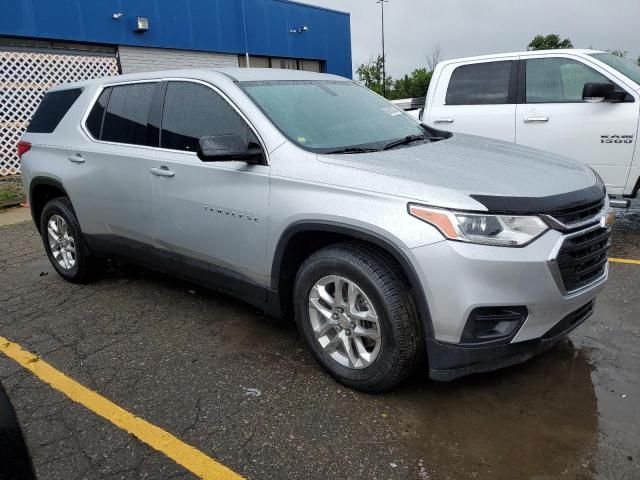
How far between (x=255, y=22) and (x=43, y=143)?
52.7 ft

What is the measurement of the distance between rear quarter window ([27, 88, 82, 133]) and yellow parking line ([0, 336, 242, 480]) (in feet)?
6.96

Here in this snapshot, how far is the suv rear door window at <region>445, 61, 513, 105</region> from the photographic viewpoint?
5992 mm

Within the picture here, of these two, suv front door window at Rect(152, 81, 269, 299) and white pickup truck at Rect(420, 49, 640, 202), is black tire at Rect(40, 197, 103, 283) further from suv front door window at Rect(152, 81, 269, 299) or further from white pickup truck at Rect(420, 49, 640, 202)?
white pickup truck at Rect(420, 49, 640, 202)

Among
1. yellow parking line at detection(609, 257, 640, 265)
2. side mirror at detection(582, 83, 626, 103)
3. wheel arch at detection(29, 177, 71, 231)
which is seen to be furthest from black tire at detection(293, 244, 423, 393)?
side mirror at detection(582, 83, 626, 103)

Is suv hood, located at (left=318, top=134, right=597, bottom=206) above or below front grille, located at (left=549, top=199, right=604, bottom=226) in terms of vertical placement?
above

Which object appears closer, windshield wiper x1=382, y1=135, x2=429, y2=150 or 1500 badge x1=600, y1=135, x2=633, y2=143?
windshield wiper x1=382, y1=135, x2=429, y2=150

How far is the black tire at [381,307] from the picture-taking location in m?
2.57

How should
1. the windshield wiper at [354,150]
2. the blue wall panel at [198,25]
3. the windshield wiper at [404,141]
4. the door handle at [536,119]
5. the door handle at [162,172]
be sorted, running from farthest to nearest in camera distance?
1. the blue wall panel at [198,25]
2. the door handle at [536,119]
3. the door handle at [162,172]
4. the windshield wiper at [404,141]
5. the windshield wiper at [354,150]

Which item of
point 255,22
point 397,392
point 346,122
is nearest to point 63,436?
point 397,392

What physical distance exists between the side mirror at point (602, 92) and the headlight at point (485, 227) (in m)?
3.51

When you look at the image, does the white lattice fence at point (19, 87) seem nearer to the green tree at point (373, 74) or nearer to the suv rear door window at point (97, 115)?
the suv rear door window at point (97, 115)

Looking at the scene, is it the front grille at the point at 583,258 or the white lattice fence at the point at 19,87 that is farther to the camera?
the white lattice fence at the point at 19,87

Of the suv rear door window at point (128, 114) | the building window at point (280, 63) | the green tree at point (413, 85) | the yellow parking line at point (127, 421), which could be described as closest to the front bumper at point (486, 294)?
the yellow parking line at point (127, 421)

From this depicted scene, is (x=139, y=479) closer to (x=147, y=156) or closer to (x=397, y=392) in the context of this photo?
(x=397, y=392)
